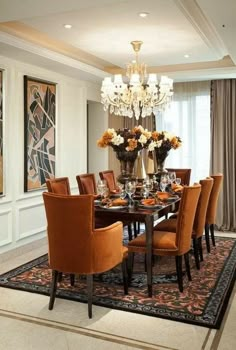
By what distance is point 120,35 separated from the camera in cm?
459

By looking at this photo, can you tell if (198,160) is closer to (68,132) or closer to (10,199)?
(68,132)

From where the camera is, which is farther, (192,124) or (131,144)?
(192,124)

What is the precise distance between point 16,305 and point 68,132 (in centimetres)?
334

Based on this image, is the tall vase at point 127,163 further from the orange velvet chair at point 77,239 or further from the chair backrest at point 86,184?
the orange velvet chair at point 77,239

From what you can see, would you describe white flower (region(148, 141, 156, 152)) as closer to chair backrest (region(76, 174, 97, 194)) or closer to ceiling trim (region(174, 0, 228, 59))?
chair backrest (region(76, 174, 97, 194))

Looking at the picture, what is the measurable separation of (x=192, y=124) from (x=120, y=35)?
8.75ft

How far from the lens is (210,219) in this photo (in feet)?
16.5

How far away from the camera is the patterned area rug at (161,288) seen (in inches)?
127

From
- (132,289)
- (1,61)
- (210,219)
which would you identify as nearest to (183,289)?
(132,289)

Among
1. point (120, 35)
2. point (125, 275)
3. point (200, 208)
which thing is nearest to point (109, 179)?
point (200, 208)

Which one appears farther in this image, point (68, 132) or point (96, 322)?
point (68, 132)

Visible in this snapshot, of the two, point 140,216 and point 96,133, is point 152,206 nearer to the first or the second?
point 140,216

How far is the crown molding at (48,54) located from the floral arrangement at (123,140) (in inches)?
50.7

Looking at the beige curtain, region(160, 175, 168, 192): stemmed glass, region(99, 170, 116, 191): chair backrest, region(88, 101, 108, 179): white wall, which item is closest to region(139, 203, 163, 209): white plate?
region(160, 175, 168, 192): stemmed glass
